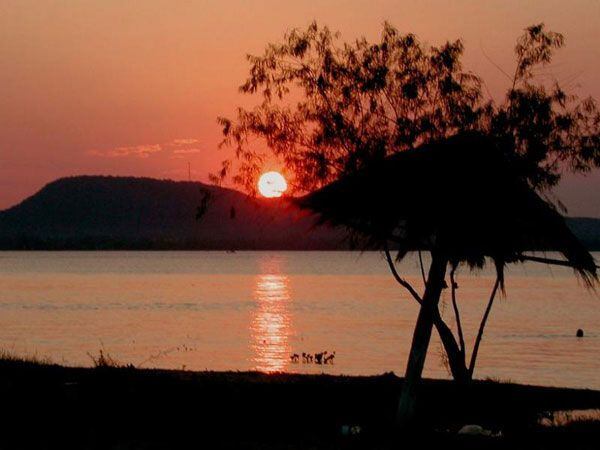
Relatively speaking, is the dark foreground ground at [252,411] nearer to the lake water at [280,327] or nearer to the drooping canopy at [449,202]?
the drooping canopy at [449,202]

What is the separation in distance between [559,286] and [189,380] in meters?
121

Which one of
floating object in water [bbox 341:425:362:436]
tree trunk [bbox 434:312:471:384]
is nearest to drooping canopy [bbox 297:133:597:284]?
floating object in water [bbox 341:425:362:436]

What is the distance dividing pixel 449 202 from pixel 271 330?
4965 centimetres

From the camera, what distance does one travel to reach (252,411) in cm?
1997

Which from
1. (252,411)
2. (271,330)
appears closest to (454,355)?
(252,411)

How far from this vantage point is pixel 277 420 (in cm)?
1939

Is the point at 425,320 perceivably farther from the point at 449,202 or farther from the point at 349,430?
the point at 349,430

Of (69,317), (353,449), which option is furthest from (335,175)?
(69,317)

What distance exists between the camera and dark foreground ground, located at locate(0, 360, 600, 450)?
1656cm

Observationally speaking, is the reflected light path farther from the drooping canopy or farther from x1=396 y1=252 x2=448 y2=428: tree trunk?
the drooping canopy

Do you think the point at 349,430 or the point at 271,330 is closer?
the point at 349,430

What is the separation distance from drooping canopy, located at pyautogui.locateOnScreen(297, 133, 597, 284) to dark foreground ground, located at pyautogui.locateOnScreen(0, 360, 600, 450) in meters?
2.75

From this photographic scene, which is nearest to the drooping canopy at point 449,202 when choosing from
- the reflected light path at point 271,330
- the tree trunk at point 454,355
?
the tree trunk at point 454,355

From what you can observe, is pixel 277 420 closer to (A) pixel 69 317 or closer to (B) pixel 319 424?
(B) pixel 319 424
